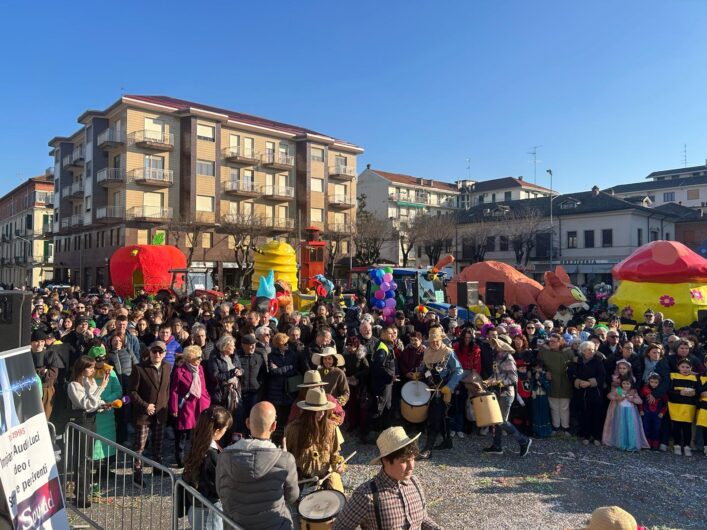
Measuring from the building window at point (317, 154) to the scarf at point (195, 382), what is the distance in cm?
4445

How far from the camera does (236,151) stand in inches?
1766

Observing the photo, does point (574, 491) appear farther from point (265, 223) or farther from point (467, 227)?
point (467, 227)

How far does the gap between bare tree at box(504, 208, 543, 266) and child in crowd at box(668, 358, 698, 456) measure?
41397mm

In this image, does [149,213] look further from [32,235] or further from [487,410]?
[487,410]

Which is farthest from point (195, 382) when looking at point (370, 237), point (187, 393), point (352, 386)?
point (370, 237)

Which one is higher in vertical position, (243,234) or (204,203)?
(204,203)

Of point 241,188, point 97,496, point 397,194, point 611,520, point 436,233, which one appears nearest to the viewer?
point 611,520

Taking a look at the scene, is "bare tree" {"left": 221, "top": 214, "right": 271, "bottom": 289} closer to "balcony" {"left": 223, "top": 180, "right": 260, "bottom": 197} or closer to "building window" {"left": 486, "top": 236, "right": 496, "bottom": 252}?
"balcony" {"left": 223, "top": 180, "right": 260, "bottom": 197}

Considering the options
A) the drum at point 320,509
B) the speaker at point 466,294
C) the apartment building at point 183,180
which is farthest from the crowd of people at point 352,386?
the apartment building at point 183,180

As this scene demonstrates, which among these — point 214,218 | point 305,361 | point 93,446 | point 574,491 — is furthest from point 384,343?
point 214,218

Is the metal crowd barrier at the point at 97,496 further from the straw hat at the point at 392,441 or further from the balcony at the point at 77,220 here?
the balcony at the point at 77,220

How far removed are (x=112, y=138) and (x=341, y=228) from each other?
792 inches

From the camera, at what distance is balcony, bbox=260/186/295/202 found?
46.7m

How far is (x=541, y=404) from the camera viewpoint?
8148mm
